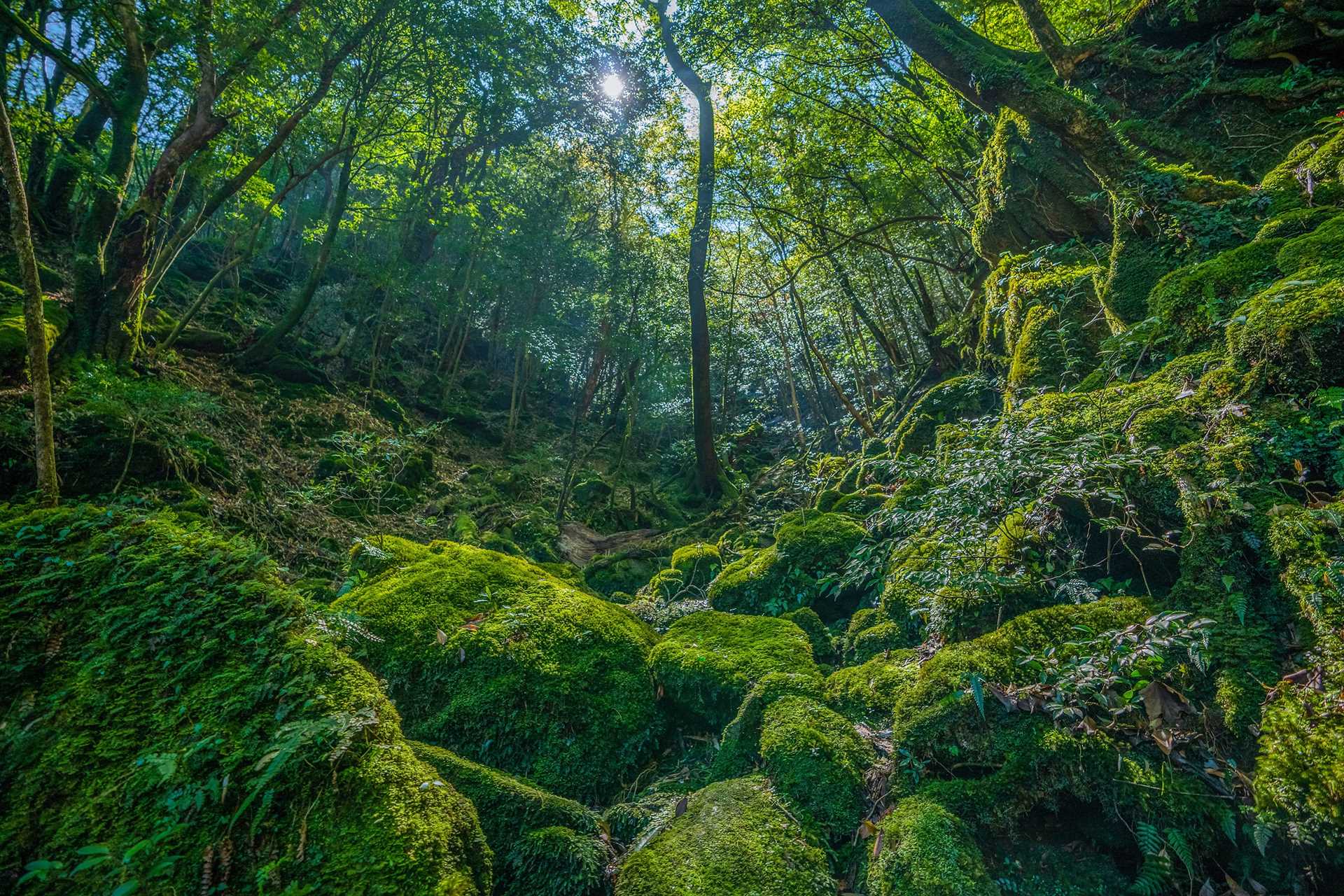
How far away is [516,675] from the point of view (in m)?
3.14

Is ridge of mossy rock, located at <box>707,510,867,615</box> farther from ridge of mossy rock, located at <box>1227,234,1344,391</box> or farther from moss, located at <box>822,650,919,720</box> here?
ridge of mossy rock, located at <box>1227,234,1344,391</box>

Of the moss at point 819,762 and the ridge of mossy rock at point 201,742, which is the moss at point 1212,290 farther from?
the ridge of mossy rock at point 201,742

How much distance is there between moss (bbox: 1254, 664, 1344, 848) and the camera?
1641 mm

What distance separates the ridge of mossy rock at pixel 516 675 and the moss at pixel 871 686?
1.11 meters

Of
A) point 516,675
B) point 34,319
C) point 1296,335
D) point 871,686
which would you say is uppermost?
point 1296,335

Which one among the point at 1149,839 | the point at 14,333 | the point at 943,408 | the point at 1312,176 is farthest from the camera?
the point at 943,408

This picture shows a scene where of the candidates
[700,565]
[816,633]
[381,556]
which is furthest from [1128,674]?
[700,565]

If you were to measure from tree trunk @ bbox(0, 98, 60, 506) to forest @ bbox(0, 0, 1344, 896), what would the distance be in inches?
1.5

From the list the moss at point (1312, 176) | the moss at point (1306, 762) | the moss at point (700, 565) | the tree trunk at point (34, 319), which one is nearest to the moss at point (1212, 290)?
the moss at point (1312, 176)

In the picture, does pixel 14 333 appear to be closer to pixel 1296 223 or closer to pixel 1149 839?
pixel 1149 839

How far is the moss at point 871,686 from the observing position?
2.89 metres

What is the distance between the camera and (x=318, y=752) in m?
1.73

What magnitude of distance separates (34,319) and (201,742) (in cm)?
330

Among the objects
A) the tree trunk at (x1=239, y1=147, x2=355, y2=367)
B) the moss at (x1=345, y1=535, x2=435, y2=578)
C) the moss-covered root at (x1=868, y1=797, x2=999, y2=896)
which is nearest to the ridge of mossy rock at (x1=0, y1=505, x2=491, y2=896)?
the moss-covered root at (x1=868, y1=797, x2=999, y2=896)
